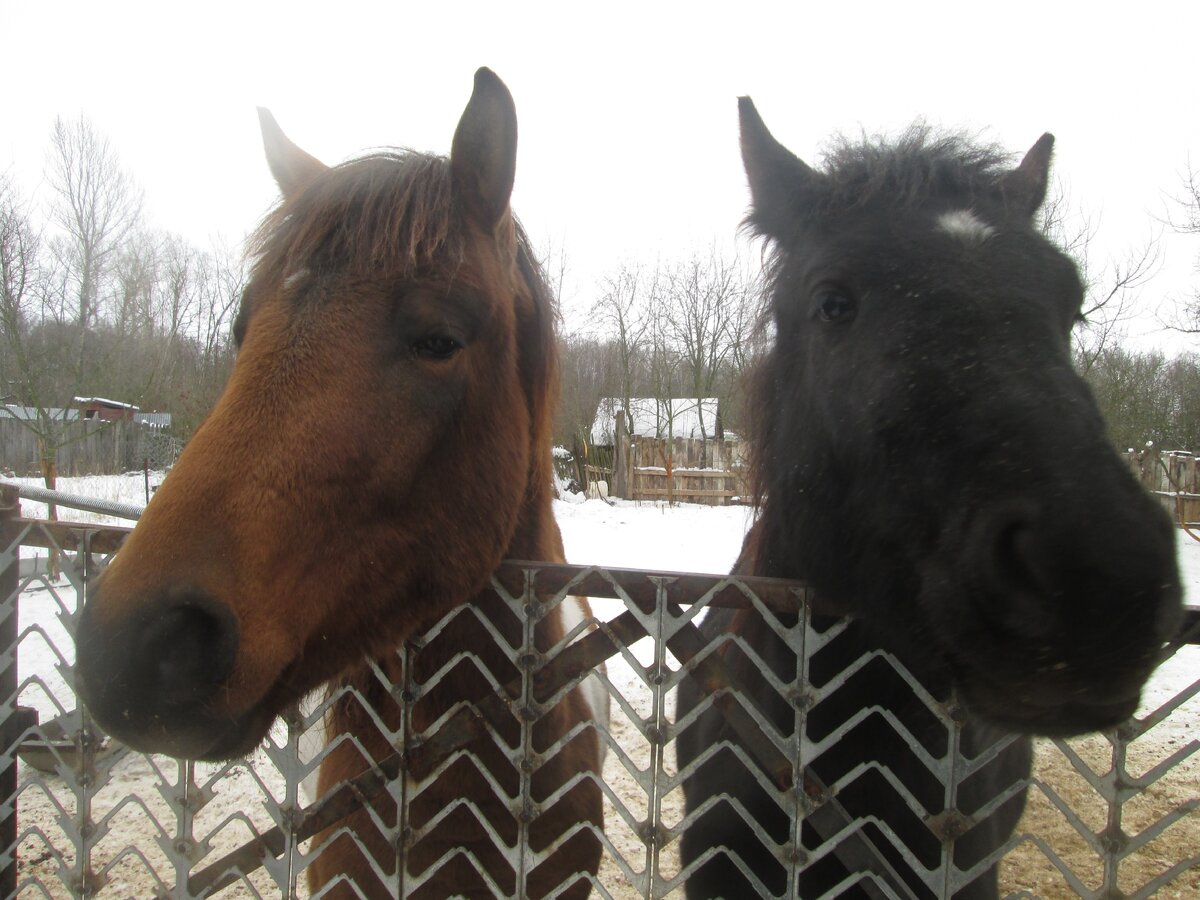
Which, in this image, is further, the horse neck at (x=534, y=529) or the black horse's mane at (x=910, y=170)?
the horse neck at (x=534, y=529)

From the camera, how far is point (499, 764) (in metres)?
2.05

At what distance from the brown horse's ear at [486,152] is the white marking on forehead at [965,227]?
1.10 metres

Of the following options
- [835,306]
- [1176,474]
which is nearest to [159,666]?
[835,306]

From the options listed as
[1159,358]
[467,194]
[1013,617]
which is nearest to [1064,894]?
[1013,617]

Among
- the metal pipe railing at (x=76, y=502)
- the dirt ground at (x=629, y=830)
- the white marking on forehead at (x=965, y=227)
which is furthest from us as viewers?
the dirt ground at (x=629, y=830)

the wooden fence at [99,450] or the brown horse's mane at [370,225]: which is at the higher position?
the brown horse's mane at [370,225]

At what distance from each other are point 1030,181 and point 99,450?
23.0 metres

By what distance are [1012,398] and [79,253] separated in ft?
53.2

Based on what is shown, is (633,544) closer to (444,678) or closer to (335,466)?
(444,678)

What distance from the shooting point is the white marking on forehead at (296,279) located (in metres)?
1.65

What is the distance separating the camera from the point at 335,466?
149 centimetres

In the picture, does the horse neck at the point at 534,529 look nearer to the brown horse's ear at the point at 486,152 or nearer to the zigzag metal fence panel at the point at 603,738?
the zigzag metal fence panel at the point at 603,738

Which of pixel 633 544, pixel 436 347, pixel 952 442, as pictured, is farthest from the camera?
pixel 633 544

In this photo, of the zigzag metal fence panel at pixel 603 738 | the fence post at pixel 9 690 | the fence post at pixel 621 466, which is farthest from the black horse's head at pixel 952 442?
the fence post at pixel 621 466
